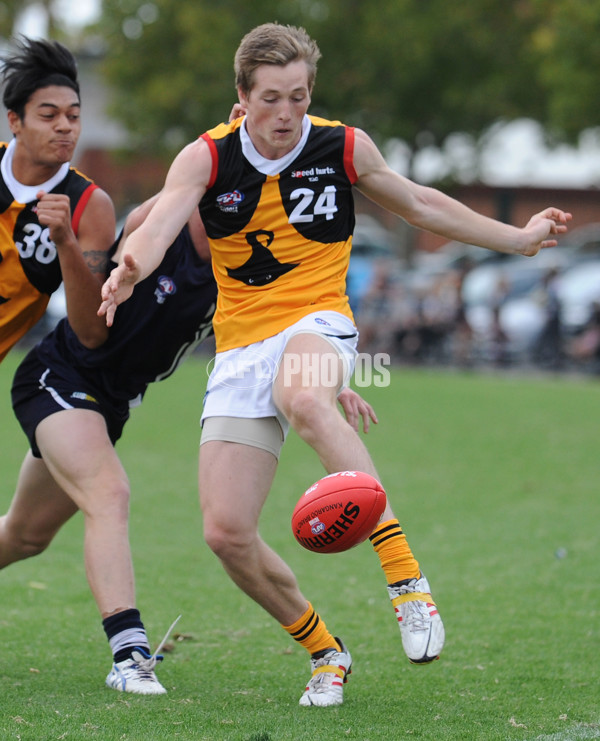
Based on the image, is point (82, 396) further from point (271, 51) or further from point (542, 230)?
point (542, 230)

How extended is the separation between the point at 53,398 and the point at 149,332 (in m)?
0.50

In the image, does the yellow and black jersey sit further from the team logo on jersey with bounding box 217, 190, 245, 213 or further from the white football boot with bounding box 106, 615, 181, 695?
the white football boot with bounding box 106, 615, 181, 695

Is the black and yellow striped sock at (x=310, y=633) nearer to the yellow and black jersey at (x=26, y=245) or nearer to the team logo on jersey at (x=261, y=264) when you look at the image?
the team logo on jersey at (x=261, y=264)

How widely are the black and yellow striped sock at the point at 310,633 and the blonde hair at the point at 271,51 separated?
6.87 ft

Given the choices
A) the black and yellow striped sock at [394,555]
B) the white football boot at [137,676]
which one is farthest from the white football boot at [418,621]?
the white football boot at [137,676]

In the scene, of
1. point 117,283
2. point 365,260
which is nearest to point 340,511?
point 117,283

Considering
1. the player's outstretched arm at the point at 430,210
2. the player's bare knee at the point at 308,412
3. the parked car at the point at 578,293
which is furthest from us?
the parked car at the point at 578,293

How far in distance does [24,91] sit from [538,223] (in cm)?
221

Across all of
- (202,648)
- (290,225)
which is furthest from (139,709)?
(290,225)

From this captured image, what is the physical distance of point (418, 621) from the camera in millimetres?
3941

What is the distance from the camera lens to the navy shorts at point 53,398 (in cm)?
469

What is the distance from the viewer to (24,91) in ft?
15.1

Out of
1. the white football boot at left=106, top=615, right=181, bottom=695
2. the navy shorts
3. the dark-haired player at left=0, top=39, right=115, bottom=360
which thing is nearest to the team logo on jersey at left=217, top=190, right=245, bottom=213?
the dark-haired player at left=0, top=39, right=115, bottom=360

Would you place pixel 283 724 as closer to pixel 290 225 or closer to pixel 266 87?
pixel 290 225
